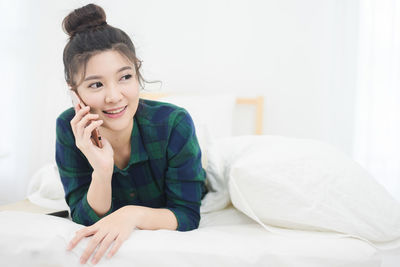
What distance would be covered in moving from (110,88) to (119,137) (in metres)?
0.22

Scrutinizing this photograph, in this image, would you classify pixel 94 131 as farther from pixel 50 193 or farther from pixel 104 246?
pixel 50 193

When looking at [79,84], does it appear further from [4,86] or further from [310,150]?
[4,86]

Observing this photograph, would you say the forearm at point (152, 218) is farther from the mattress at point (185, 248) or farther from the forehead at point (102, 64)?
the forehead at point (102, 64)

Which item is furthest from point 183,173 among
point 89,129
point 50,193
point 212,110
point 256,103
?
point 256,103

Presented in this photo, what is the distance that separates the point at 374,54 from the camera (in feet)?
5.96

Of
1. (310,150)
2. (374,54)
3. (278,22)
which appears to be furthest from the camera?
(278,22)

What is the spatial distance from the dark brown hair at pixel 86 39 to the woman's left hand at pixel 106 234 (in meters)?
0.39

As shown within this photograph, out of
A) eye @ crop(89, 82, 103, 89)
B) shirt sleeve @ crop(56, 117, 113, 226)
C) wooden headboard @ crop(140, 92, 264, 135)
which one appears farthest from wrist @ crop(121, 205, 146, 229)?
wooden headboard @ crop(140, 92, 264, 135)

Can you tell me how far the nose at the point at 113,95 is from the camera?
2.74 ft

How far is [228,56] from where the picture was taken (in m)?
2.07

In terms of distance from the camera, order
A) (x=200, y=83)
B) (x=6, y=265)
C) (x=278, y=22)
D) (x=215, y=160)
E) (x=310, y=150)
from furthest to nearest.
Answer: (x=200, y=83)
(x=278, y=22)
(x=215, y=160)
(x=310, y=150)
(x=6, y=265)

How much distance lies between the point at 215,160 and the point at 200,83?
1024 millimetres

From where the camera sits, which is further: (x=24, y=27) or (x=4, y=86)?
(x=24, y=27)

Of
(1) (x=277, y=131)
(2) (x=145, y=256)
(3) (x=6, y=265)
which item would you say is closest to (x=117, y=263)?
(2) (x=145, y=256)
